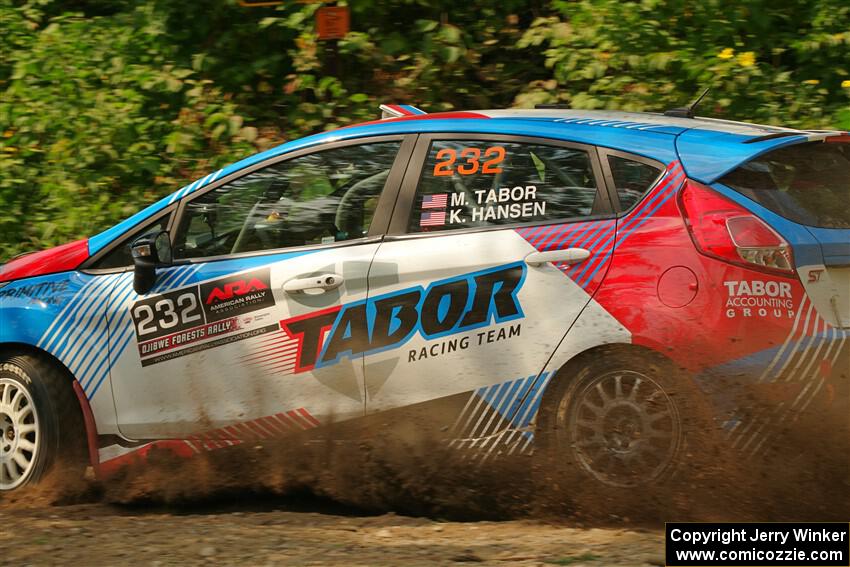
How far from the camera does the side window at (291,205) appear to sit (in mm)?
4348

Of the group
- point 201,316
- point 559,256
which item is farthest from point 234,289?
point 559,256

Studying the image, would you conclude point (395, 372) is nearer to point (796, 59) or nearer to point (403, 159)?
point (403, 159)

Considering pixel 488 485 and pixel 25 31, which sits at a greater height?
pixel 25 31

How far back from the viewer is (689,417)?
12.1 feet

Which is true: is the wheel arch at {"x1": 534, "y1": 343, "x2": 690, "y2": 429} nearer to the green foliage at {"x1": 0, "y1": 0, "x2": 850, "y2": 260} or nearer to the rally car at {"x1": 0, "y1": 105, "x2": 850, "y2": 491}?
the rally car at {"x1": 0, "y1": 105, "x2": 850, "y2": 491}

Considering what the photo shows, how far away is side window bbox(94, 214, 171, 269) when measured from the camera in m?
4.56

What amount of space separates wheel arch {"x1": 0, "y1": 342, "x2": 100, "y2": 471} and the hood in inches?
13.5

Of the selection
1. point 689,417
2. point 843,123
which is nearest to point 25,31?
point 843,123

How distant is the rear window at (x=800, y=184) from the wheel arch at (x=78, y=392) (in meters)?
2.88

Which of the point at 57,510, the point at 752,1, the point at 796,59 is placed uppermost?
the point at 752,1

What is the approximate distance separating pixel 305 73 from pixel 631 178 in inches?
226

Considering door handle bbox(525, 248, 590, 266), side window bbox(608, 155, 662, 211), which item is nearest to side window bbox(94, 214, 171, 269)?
door handle bbox(525, 248, 590, 266)

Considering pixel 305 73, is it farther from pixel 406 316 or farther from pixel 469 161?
pixel 406 316

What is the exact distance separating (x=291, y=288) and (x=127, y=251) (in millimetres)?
875
